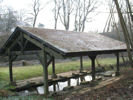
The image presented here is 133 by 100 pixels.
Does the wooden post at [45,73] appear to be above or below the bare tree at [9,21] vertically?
below

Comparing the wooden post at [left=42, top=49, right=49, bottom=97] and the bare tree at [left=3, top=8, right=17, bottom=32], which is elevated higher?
the bare tree at [left=3, top=8, right=17, bottom=32]

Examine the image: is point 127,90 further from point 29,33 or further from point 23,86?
point 23,86

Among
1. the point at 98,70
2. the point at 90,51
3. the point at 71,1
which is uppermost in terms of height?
the point at 71,1

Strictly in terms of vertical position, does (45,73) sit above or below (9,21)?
below

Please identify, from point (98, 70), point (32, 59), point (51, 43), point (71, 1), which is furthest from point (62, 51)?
point (71, 1)

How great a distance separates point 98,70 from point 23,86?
887 centimetres

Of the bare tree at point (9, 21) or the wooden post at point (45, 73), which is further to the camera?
the bare tree at point (9, 21)

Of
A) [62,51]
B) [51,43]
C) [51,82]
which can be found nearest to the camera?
[62,51]

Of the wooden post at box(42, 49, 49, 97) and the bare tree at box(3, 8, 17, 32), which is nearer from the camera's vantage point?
the wooden post at box(42, 49, 49, 97)

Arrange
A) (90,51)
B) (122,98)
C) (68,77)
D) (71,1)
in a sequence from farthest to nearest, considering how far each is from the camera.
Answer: (71,1), (68,77), (90,51), (122,98)

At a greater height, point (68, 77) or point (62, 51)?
point (62, 51)

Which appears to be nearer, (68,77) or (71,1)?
(68,77)

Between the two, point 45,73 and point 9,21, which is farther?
point 9,21

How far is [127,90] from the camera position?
19.4 feet
